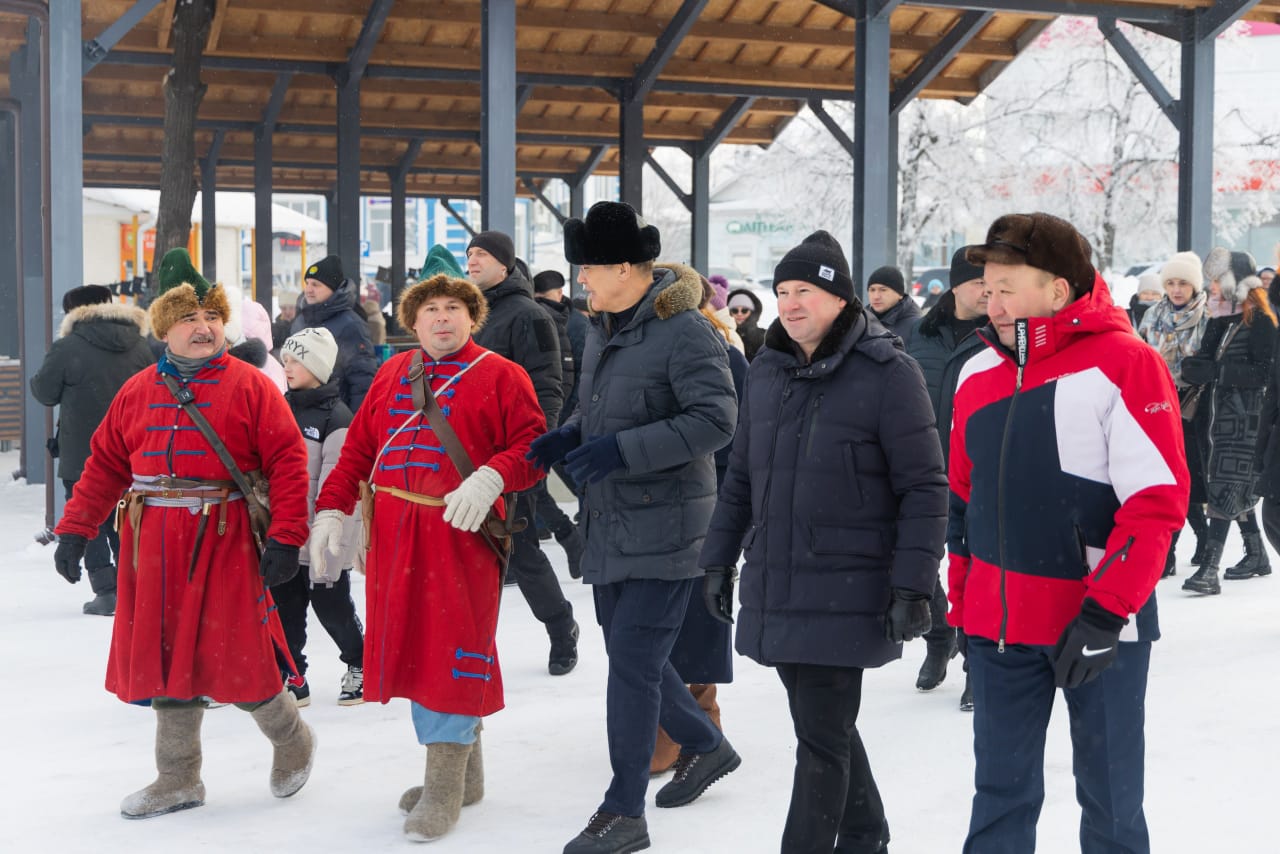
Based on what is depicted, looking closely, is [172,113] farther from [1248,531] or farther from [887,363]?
[887,363]

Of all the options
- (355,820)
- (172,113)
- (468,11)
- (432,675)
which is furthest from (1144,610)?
(468,11)

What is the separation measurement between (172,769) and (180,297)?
52.8 inches

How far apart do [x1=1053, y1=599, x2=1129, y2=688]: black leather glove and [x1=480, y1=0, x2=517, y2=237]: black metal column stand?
7884 mm

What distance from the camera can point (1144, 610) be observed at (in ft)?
9.49

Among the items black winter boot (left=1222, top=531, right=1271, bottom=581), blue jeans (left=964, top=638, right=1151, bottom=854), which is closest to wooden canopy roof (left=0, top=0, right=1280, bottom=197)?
black winter boot (left=1222, top=531, right=1271, bottom=581)

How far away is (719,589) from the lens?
356 cm

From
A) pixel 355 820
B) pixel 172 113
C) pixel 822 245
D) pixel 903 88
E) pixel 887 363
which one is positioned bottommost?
pixel 355 820

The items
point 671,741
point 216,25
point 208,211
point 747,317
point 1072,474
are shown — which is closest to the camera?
point 1072,474

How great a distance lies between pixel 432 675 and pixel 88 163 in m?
20.0

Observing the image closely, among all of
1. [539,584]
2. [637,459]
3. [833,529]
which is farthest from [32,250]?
[833,529]

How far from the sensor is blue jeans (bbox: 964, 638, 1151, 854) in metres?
2.89

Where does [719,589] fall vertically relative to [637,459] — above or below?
below

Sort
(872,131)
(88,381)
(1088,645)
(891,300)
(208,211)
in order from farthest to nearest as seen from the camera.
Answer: (208,211) → (872,131) → (88,381) → (891,300) → (1088,645)

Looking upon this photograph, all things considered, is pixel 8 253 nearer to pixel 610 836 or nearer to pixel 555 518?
pixel 555 518
